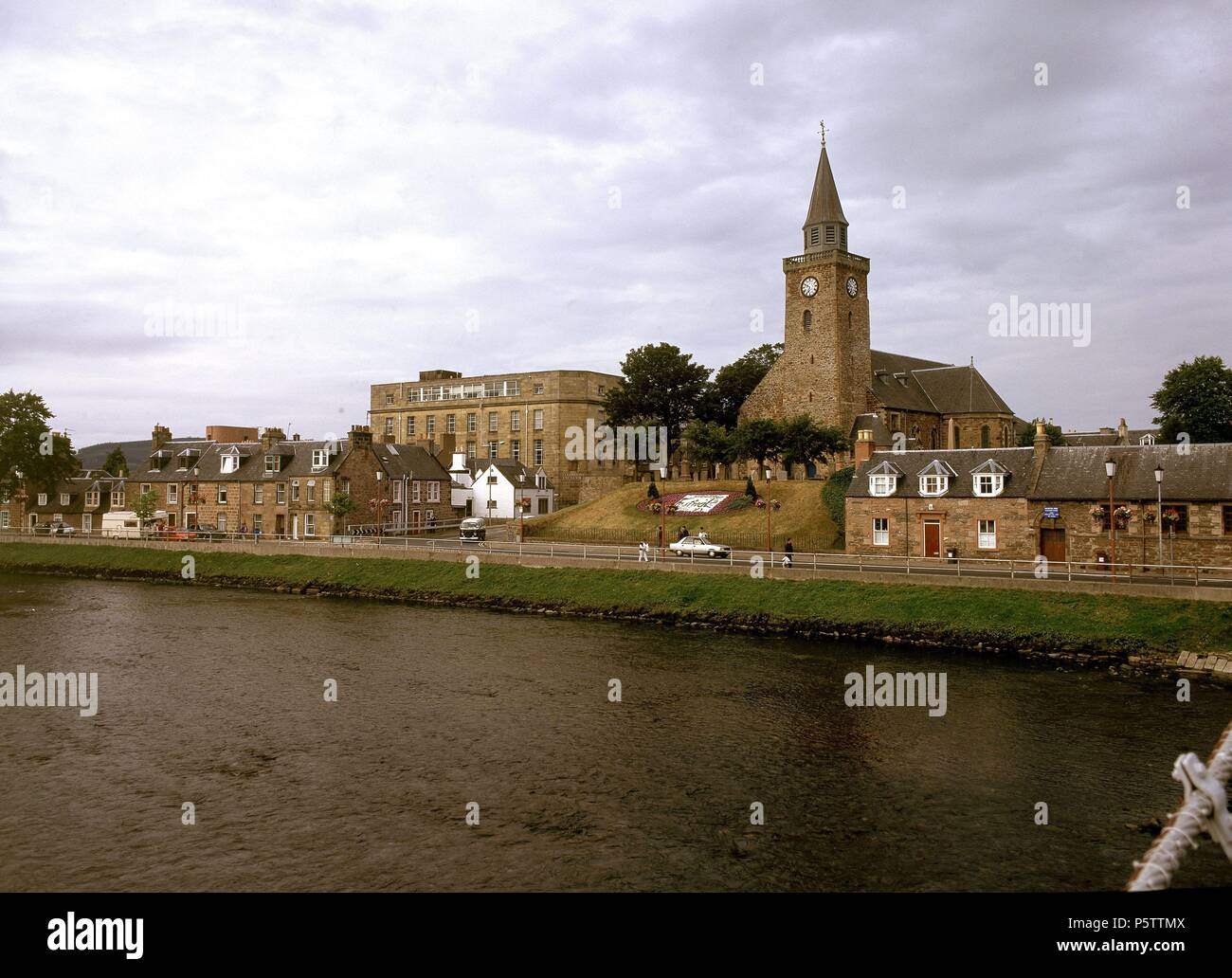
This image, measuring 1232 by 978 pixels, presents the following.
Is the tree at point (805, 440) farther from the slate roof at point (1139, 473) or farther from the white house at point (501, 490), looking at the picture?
the white house at point (501, 490)

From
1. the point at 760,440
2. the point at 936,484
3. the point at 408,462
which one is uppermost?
the point at 760,440

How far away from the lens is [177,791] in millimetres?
21328

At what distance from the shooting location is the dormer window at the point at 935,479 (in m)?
51.4

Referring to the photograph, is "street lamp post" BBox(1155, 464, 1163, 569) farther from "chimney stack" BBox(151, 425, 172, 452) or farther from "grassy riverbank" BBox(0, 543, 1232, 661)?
"chimney stack" BBox(151, 425, 172, 452)

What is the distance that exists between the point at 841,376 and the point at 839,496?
25.8 meters

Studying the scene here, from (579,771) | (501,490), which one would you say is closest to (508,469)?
(501,490)

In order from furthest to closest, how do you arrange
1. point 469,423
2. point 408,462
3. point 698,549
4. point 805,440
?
1. point 469,423
2. point 408,462
3. point 805,440
4. point 698,549

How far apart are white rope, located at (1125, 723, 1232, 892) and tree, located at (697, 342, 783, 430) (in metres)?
91.2

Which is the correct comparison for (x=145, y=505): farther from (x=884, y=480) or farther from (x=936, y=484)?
(x=936, y=484)

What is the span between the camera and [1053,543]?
47.9 meters

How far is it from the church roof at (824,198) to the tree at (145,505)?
6578 centimetres

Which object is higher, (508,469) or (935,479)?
(508,469)
